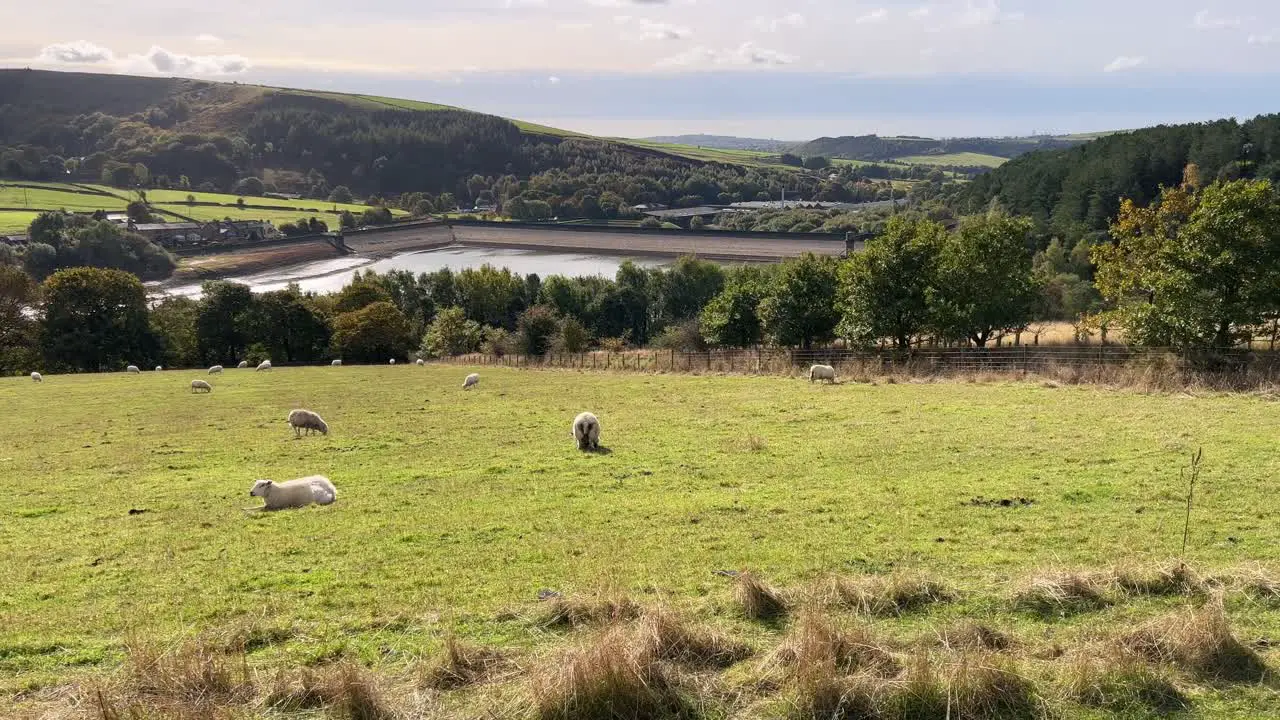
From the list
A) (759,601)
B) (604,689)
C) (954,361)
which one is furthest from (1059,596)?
(954,361)

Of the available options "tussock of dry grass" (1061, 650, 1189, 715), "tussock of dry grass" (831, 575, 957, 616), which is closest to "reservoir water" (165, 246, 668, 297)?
"tussock of dry grass" (831, 575, 957, 616)

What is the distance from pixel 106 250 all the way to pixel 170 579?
5498 inches

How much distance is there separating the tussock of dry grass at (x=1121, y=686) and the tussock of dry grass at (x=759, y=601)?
2706mm

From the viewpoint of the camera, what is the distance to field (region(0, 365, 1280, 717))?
22.9 feet

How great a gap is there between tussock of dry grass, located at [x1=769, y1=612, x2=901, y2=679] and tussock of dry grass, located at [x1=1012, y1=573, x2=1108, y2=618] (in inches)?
93.1

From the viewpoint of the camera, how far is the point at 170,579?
982 centimetres

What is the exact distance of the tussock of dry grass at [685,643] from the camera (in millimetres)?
6570

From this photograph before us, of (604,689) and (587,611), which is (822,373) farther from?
(604,689)

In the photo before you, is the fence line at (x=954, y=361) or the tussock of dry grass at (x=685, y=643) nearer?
the tussock of dry grass at (x=685, y=643)

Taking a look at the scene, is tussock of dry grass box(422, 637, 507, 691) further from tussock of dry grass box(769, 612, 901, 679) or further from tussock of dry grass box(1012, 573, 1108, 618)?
tussock of dry grass box(1012, 573, 1108, 618)

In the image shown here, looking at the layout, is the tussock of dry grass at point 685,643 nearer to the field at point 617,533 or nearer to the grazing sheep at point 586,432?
the field at point 617,533

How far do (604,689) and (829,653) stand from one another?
1.92 metres

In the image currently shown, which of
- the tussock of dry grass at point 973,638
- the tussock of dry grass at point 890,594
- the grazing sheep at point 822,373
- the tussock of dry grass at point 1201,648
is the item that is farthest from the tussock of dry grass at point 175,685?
the grazing sheep at point 822,373

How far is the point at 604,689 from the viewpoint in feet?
19.4
